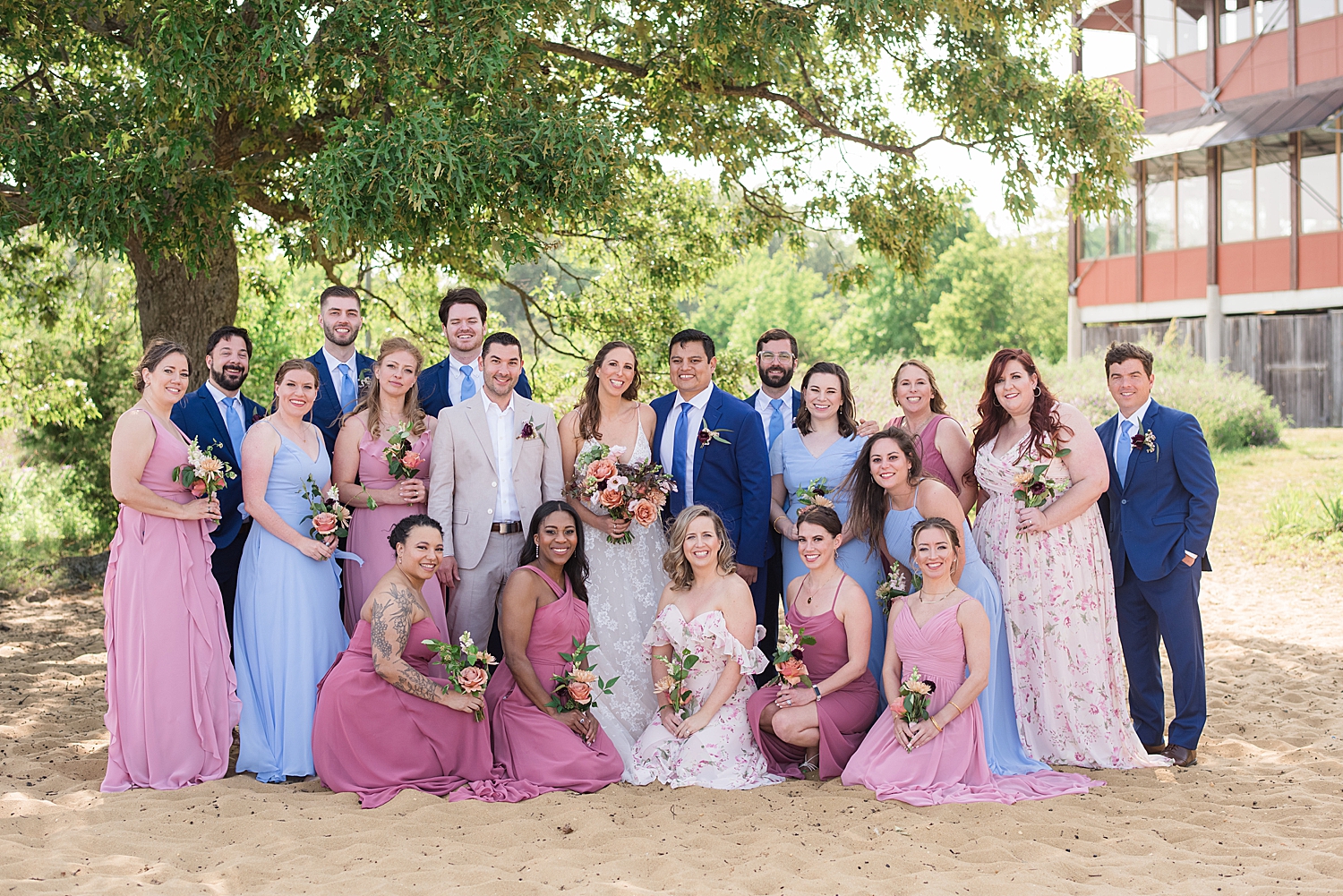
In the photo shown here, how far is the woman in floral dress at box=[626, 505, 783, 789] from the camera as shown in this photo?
18.1 ft

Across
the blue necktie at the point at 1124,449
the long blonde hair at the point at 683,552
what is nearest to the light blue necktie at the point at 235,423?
the long blonde hair at the point at 683,552

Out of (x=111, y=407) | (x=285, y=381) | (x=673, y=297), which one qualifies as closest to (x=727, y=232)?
(x=673, y=297)

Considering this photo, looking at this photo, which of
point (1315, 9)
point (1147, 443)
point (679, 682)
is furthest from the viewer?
point (1315, 9)

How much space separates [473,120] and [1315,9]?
18.8 m

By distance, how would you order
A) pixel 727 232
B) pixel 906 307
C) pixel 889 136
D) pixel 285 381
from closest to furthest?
1. pixel 285 381
2. pixel 889 136
3. pixel 727 232
4. pixel 906 307

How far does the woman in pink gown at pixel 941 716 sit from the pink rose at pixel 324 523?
283 centimetres

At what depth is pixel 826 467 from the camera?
233 inches

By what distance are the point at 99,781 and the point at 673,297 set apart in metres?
8.21

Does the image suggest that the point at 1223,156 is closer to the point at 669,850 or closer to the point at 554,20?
the point at 554,20

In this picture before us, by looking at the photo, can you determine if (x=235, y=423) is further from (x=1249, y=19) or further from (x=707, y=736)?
(x=1249, y=19)

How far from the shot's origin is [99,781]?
5.58 m

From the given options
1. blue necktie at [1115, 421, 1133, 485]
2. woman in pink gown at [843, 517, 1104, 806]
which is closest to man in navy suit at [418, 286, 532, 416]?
woman in pink gown at [843, 517, 1104, 806]

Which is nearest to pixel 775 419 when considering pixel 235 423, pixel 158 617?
pixel 235 423

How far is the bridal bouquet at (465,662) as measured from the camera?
17.4ft
